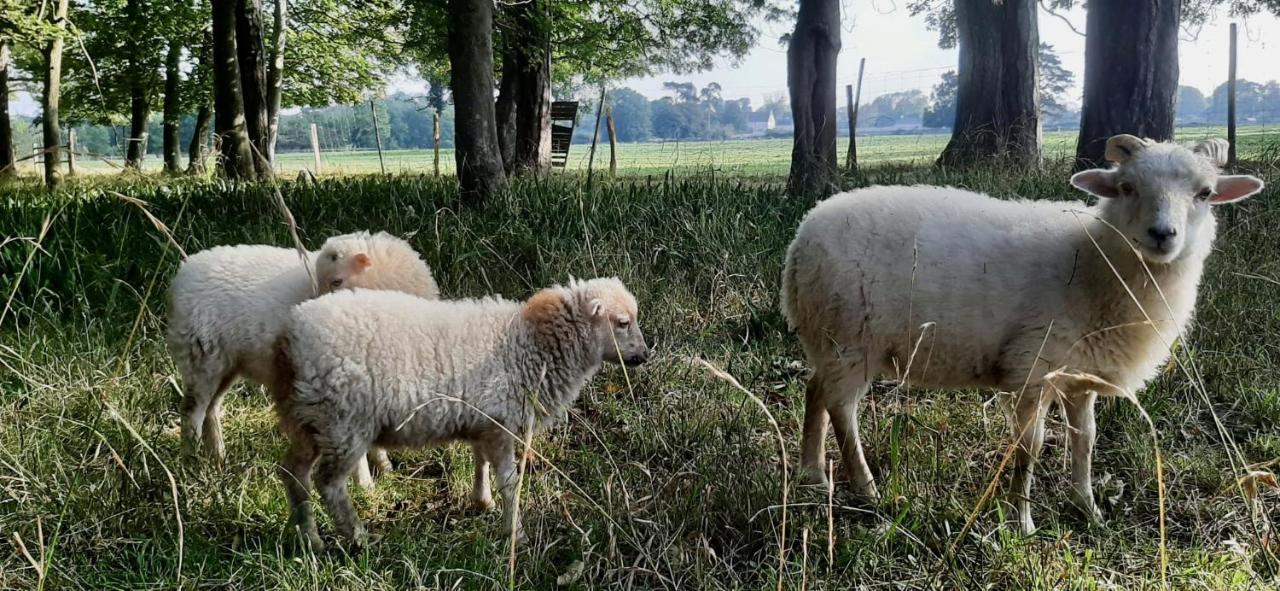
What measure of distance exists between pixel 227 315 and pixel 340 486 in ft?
3.62

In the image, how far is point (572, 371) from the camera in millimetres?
3322

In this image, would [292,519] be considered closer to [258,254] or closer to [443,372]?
[443,372]

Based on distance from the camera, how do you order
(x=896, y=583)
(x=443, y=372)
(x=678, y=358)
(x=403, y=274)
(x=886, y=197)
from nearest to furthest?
(x=896, y=583), (x=443, y=372), (x=886, y=197), (x=403, y=274), (x=678, y=358)

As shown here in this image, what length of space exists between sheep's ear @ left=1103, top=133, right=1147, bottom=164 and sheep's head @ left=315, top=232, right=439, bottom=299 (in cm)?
310

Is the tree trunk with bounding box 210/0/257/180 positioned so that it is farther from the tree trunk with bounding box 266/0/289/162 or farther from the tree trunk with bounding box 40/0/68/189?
the tree trunk with bounding box 266/0/289/162

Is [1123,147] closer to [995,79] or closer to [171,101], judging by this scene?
[995,79]

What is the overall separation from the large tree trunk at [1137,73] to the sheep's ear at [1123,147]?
567 cm

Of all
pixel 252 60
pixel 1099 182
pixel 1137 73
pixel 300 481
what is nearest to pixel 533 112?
pixel 252 60

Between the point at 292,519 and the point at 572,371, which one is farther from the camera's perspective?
the point at 572,371

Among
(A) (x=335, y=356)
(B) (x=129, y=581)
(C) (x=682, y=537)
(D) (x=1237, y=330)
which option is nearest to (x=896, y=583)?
(C) (x=682, y=537)

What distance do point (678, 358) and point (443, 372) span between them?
1806 millimetres

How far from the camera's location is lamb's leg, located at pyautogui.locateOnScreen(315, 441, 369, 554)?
110 inches

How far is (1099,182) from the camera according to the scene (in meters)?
3.28

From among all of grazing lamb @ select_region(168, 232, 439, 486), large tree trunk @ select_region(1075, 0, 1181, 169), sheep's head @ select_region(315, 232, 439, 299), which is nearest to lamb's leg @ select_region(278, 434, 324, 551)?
grazing lamb @ select_region(168, 232, 439, 486)
